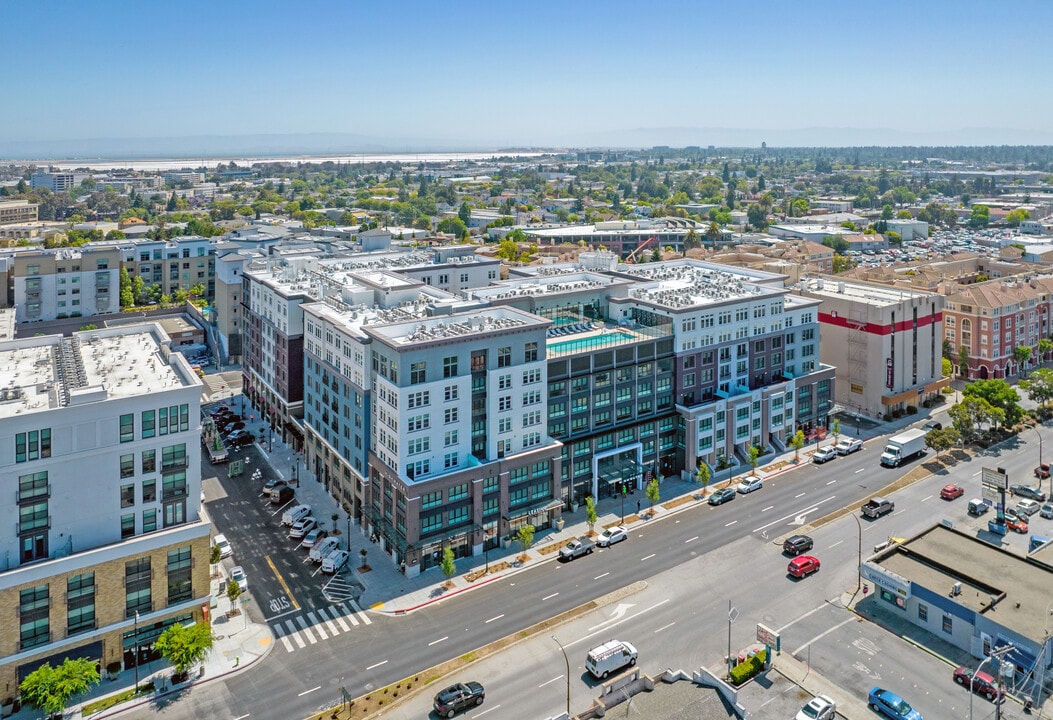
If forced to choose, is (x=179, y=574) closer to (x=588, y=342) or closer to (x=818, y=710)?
(x=588, y=342)

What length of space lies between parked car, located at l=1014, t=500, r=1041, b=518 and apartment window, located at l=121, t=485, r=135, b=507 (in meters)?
85.3

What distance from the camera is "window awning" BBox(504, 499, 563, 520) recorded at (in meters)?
75.1

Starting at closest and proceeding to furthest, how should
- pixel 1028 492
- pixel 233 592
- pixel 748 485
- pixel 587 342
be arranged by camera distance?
pixel 233 592 < pixel 587 342 < pixel 1028 492 < pixel 748 485

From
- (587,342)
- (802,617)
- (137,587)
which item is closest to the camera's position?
(137,587)

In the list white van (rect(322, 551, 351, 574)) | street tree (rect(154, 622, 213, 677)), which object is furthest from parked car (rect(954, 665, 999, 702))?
street tree (rect(154, 622, 213, 677))

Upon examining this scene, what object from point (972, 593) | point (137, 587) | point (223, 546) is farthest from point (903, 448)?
point (137, 587)

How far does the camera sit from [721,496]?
278 ft

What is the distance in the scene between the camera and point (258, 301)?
108 meters

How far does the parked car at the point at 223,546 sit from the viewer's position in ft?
243

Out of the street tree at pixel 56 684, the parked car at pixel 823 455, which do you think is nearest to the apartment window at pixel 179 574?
the street tree at pixel 56 684

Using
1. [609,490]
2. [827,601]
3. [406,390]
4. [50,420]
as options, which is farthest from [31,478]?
[827,601]

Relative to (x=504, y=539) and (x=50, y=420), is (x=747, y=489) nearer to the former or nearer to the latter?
(x=504, y=539)

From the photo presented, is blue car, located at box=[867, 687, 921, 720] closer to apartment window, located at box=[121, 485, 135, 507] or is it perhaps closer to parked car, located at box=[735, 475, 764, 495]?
parked car, located at box=[735, 475, 764, 495]

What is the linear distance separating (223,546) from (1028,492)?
284ft
